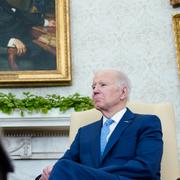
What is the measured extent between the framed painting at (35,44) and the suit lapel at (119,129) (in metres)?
2.05

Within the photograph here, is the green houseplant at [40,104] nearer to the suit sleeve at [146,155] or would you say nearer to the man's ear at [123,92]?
the man's ear at [123,92]

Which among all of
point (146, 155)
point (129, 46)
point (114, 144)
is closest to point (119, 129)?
point (114, 144)

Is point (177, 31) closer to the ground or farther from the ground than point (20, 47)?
farther from the ground

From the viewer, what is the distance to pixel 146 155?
5.42ft

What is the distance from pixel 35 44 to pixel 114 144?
2.54m

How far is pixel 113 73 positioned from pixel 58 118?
167cm

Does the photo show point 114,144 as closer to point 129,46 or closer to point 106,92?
point 106,92

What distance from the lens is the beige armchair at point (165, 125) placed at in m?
1.88

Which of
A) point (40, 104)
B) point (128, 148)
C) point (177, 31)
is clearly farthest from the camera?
point (177, 31)

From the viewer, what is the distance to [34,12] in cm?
419

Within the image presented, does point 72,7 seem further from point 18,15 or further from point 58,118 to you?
point 58,118

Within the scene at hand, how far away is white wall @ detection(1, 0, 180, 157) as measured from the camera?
4.05 meters

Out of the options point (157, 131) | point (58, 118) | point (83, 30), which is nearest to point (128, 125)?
point (157, 131)

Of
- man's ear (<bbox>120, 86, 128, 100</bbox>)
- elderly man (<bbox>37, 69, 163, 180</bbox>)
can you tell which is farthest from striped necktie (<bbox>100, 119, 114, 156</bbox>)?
man's ear (<bbox>120, 86, 128, 100</bbox>)
